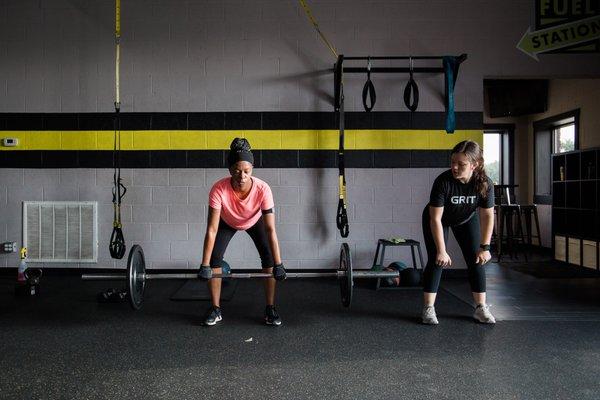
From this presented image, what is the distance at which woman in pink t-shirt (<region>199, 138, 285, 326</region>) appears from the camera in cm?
239

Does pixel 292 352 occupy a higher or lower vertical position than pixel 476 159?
lower

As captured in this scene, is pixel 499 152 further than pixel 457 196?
Yes

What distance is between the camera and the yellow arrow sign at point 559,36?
403 cm

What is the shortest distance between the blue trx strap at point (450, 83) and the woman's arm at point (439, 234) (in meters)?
1.65

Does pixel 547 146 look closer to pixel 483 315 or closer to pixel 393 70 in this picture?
pixel 393 70

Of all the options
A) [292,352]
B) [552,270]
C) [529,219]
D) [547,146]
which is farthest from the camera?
[547,146]

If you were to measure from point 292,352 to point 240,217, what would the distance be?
2.82ft

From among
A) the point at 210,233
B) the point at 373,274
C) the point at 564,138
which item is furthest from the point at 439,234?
the point at 564,138

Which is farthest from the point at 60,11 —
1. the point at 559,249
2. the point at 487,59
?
the point at 559,249

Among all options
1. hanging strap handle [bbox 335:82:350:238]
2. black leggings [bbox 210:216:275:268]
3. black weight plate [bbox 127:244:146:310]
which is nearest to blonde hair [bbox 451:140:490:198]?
black leggings [bbox 210:216:275:268]

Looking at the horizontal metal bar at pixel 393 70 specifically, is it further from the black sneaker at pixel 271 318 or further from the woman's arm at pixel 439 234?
the black sneaker at pixel 271 318

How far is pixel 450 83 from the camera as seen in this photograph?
3.83m

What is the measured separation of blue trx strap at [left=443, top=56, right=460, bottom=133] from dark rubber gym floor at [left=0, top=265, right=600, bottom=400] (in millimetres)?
1673

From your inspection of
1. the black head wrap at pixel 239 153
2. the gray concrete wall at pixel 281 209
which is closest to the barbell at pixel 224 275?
the black head wrap at pixel 239 153
